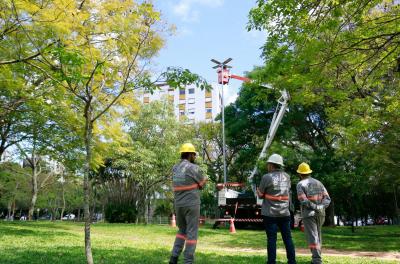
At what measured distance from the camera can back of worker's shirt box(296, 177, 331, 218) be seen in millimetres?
7168

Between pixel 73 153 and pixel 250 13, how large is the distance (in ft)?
35.7

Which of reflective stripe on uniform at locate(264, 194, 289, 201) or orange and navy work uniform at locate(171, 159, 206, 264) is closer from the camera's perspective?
orange and navy work uniform at locate(171, 159, 206, 264)

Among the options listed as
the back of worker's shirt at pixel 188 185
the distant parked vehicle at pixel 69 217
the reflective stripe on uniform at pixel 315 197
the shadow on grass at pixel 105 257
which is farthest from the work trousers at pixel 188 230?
the distant parked vehicle at pixel 69 217

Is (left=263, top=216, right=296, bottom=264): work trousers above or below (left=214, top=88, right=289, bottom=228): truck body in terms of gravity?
A: below

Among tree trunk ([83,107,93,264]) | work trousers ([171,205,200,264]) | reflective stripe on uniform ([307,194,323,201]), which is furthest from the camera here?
reflective stripe on uniform ([307,194,323,201])

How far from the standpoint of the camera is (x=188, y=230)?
6.10 metres

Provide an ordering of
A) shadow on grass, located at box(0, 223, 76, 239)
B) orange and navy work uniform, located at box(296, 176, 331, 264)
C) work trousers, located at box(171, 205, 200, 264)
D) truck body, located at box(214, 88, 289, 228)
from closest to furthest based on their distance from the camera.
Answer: work trousers, located at box(171, 205, 200, 264), orange and navy work uniform, located at box(296, 176, 331, 264), shadow on grass, located at box(0, 223, 76, 239), truck body, located at box(214, 88, 289, 228)

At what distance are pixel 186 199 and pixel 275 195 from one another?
1.56m

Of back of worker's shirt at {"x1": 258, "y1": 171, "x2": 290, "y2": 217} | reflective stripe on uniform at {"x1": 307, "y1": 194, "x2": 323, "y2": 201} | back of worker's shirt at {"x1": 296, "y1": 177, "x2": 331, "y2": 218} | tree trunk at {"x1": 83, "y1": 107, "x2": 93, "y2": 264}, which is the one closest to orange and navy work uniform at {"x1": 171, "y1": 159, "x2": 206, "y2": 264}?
back of worker's shirt at {"x1": 258, "y1": 171, "x2": 290, "y2": 217}

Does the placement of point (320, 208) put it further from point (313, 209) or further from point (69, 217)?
point (69, 217)

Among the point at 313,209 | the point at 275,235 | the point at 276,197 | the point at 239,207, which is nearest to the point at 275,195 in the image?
the point at 276,197

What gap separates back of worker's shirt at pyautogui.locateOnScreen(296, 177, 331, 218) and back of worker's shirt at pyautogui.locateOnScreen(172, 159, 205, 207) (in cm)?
211

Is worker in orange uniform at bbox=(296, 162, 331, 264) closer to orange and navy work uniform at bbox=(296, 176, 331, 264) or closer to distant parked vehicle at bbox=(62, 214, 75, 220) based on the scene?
orange and navy work uniform at bbox=(296, 176, 331, 264)

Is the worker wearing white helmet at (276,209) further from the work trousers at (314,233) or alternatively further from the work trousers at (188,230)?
the work trousers at (188,230)
